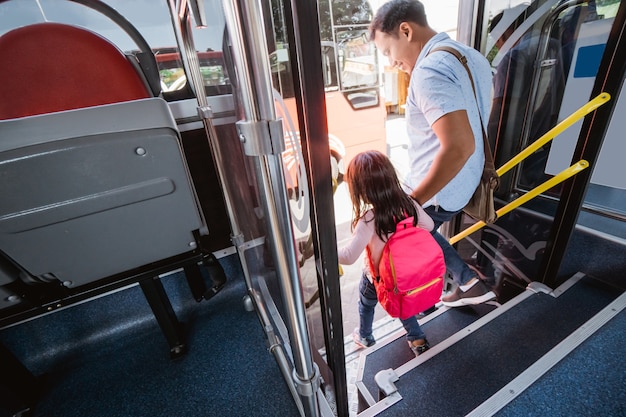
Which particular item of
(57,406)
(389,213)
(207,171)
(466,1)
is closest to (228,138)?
(207,171)

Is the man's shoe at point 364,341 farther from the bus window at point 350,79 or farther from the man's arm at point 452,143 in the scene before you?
the bus window at point 350,79

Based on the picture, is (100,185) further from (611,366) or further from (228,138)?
(611,366)

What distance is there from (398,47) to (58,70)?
1467 millimetres

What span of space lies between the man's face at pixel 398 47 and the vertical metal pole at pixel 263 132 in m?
1.16

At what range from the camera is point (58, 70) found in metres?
1.11

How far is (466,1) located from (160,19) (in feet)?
6.40

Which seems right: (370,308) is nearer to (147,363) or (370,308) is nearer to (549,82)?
(147,363)

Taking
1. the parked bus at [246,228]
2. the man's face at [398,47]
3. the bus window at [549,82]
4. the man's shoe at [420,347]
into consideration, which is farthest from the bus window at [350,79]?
the man's shoe at [420,347]

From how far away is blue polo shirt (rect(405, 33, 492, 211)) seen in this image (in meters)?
1.14

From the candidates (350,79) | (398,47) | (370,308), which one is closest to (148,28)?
(398,47)

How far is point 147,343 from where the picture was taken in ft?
5.59

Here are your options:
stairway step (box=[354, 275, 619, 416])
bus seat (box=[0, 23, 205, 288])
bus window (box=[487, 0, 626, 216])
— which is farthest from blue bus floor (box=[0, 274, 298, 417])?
bus window (box=[487, 0, 626, 216])

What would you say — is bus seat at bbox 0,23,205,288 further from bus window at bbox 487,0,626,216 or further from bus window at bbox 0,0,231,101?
bus window at bbox 487,0,626,216

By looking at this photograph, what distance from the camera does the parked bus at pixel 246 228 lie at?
688mm
